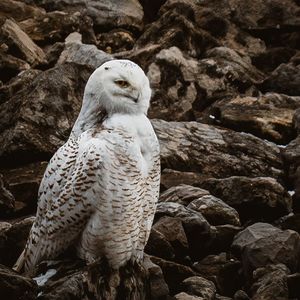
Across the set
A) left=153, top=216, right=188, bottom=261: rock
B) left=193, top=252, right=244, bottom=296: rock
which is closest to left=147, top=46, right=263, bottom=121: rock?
left=193, top=252, right=244, bottom=296: rock

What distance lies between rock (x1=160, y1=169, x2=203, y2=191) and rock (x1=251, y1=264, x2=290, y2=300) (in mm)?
3499

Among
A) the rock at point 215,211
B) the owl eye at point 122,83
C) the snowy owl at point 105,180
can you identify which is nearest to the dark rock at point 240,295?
the snowy owl at point 105,180

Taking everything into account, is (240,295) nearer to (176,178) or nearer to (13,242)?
(13,242)

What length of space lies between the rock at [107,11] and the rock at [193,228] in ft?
34.5

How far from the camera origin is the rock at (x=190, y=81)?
62.1 feet

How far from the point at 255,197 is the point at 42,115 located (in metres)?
3.17

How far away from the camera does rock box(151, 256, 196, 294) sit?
467 inches

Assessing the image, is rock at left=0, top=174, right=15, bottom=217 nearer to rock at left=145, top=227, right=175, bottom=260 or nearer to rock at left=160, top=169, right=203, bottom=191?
rock at left=160, top=169, right=203, bottom=191

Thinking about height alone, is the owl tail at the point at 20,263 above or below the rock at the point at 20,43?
above

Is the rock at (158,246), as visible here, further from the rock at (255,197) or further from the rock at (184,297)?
the rock at (255,197)

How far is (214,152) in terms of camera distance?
54.9 ft

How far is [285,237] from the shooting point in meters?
12.4

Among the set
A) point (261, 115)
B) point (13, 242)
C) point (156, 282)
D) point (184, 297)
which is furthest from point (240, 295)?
point (261, 115)

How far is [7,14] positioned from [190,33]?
12.0ft
